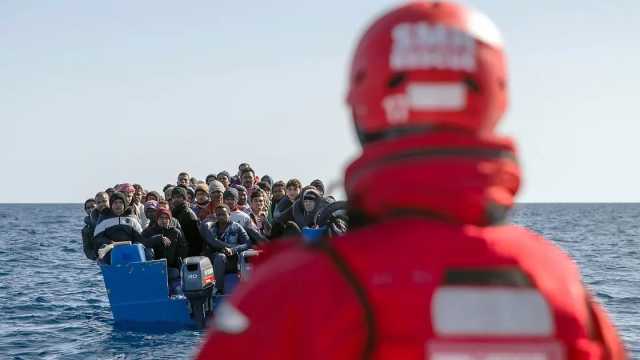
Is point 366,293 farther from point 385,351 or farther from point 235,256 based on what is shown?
point 235,256

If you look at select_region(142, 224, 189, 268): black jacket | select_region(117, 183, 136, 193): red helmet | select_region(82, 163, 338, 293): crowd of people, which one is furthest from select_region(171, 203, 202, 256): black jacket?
select_region(117, 183, 136, 193): red helmet

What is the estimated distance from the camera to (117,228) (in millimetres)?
13289

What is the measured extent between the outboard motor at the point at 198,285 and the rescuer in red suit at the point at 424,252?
10.5 meters

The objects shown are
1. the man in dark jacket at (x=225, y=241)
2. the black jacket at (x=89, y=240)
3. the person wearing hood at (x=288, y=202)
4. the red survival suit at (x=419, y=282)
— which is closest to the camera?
the red survival suit at (x=419, y=282)

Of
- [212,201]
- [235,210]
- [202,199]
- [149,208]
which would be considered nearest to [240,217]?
[235,210]

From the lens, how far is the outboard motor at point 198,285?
40.4ft

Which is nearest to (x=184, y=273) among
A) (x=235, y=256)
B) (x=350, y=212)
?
(x=235, y=256)

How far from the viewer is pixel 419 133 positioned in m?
1.91

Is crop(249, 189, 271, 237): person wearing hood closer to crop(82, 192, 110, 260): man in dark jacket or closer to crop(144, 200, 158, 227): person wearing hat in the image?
crop(144, 200, 158, 227): person wearing hat

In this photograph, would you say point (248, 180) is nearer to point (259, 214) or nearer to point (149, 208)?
point (259, 214)

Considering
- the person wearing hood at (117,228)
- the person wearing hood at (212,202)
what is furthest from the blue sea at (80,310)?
the person wearing hood at (212,202)

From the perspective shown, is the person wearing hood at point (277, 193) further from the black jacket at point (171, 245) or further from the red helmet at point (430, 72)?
→ the red helmet at point (430, 72)

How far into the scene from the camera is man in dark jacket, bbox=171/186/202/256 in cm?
1341

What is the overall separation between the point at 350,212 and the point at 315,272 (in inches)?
10.3
